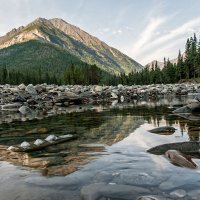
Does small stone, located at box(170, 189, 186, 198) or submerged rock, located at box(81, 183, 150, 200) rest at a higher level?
submerged rock, located at box(81, 183, 150, 200)

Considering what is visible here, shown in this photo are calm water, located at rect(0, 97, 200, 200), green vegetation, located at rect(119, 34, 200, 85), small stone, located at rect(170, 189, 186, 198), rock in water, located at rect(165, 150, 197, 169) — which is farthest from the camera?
green vegetation, located at rect(119, 34, 200, 85)

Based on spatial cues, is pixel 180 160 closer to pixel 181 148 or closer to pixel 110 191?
pixel 181 148

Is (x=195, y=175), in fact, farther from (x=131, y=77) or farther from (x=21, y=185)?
(x=131, y=77)

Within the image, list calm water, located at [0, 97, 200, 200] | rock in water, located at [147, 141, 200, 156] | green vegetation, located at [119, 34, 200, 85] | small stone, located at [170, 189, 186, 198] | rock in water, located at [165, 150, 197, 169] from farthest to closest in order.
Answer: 1. green vegetation, located at [119, 34, 200, 85]
2. rock in water, located at [147, 141, 200, 156]
3. rock in water, located at [165, 150, 197, 169]
4. calm water, located at [0, 97, 200, 200]
5. small stone, located at [170, 189, 186, 198]

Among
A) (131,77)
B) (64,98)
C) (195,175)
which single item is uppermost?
(131,77)

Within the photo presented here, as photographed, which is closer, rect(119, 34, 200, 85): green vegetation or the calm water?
the calm water

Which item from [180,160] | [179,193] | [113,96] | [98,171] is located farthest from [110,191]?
[113,96]

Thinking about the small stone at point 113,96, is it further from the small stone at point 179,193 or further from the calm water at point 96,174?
the small stone at point 179,193

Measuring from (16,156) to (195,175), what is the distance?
3493 millimetres

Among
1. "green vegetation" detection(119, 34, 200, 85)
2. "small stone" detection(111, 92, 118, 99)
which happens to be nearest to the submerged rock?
"small stone" detection(111, 92, 118, 99)

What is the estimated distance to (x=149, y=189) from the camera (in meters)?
4.02

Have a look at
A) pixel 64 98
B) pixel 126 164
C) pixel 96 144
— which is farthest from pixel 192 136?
pixel 64 98

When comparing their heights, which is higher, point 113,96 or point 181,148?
point 113,96

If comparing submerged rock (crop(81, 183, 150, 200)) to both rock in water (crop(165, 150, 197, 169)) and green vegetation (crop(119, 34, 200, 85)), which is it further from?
Answer: green vegetation (crop(119, 34, 200, 85))
